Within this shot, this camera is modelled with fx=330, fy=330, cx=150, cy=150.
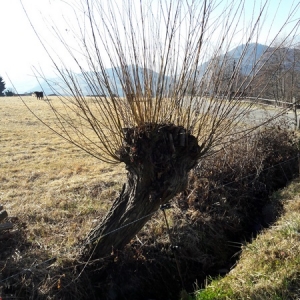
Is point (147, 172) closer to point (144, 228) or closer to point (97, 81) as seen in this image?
point (97, 81)

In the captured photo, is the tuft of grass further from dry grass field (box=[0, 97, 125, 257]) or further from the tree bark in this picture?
dry grass field (box=[0, 97, 125, 257])

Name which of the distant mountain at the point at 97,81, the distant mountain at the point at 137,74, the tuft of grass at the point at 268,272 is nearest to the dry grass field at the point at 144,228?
the tuft of grass at the point at 268,272

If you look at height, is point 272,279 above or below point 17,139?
above

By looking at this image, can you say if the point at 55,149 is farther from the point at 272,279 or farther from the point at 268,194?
the point at 272,279

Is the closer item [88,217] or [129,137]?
[129,137]

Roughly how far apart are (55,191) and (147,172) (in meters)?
3.30

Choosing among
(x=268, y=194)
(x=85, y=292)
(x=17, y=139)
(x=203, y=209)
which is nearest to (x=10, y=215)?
(x=85, y=292)

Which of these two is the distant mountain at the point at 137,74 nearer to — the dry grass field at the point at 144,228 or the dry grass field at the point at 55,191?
the dry grass field at the point at 144,228

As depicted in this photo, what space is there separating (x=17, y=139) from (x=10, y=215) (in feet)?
27.9

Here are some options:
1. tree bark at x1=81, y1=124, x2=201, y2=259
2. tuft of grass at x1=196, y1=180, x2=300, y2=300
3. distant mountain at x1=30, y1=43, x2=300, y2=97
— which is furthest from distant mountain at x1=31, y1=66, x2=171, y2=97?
tuft of grass at x1=196, y1=180, x2=300, y2=300

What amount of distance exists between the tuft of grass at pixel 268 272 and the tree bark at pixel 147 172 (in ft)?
3.57

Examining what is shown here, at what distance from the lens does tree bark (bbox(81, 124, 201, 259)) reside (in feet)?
11.0

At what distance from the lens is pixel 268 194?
6277 millimetres

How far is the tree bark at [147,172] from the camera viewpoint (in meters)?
3.35
